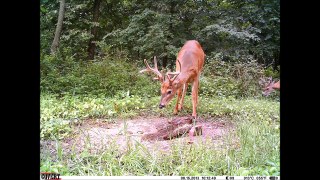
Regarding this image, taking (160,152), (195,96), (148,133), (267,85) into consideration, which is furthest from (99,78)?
(267,85)

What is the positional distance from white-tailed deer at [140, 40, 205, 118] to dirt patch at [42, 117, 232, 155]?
0.81ft

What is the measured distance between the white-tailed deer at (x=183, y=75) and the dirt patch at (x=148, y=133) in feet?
0.81

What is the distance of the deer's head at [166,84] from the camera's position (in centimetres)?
502

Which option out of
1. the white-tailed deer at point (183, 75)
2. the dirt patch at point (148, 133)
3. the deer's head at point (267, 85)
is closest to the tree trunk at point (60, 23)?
the dirt patch at point (148, 133)

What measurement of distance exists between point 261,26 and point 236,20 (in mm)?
319

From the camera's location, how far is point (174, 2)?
16.5 feet

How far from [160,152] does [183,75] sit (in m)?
1.38

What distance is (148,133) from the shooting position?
15.4 ft

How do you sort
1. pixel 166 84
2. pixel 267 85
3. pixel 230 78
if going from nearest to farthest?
pixel 267 85 < pixel 166 84 < pixel 230 78

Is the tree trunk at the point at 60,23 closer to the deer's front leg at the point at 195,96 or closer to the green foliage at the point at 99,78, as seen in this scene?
the green foliage at the point at 99,78

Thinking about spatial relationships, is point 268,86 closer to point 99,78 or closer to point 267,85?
point 267,85

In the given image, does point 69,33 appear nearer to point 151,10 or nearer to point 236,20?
point 151,10
